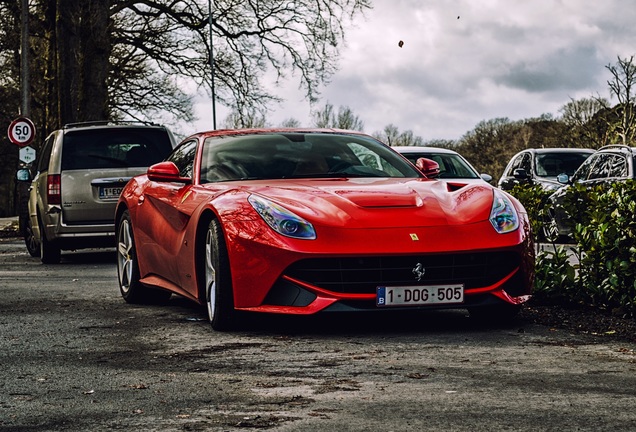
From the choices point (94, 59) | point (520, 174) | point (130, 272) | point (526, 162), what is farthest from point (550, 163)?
point (130, 272)

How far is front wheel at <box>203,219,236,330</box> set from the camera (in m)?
7.30

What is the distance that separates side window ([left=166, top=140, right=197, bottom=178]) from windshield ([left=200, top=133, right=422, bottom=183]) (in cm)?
18

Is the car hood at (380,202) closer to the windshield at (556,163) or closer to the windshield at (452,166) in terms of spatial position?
the windshield at (452,166)

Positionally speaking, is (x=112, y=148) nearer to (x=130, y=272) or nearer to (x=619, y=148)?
(x=130, y=272)

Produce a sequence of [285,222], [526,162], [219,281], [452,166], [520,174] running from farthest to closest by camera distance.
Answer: [526,162]
[520,174]
[452,166]
[219,281]
[285,222]

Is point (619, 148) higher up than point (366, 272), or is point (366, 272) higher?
point (619, 148)

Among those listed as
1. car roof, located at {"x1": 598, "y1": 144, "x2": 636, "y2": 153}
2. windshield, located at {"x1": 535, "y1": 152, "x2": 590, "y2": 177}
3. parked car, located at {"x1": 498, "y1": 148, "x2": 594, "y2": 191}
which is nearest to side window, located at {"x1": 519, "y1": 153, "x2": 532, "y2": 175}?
parked car, located at {"x1": 498, "y1": 148, "x2": 594, "y2": 191}

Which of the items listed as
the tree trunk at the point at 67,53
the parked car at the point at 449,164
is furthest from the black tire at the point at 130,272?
the tree trunk at the point at 67,53

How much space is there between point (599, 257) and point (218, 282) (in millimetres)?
2878

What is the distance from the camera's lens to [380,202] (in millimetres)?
7301

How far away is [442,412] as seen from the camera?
15.6 feet

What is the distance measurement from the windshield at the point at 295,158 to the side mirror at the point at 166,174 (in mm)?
189

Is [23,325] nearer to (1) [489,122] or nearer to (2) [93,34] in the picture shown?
(2) [93,34]

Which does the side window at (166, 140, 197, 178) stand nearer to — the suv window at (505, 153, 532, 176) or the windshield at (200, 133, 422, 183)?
the windshield at (200, 133, 422, 183)
